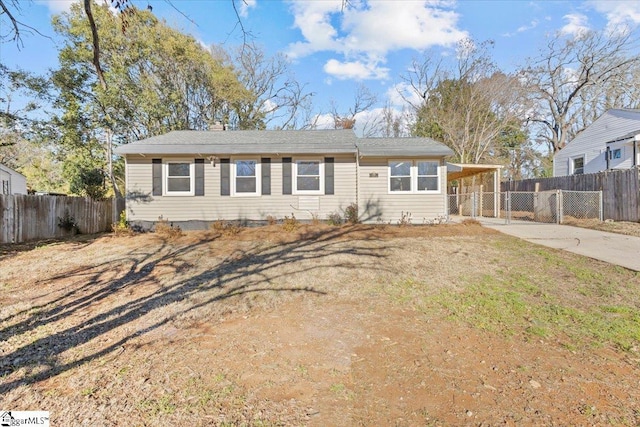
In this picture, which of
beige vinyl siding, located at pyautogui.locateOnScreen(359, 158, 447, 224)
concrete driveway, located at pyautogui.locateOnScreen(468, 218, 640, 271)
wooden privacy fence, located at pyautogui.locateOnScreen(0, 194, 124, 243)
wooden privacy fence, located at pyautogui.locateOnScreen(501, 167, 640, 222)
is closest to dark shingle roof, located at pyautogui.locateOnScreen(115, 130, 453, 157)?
beige vinyl siding, located at pyautogui.locateOnScreen(359, 158, 447, 224)

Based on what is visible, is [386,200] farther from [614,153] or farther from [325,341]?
[614,153]

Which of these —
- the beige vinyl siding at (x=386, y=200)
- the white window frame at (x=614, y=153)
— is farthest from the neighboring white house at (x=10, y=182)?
the white window frame at (x=614, y=153)

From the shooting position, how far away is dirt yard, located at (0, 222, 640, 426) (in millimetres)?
2350

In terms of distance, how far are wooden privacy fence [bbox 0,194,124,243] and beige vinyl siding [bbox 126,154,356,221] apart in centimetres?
273

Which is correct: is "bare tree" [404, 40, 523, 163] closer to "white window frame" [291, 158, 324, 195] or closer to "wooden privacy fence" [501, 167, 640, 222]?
"wooden privacy fence" [501, 167, 640, 222]

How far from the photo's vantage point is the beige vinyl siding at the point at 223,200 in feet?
36.1

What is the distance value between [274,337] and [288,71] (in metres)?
25.5

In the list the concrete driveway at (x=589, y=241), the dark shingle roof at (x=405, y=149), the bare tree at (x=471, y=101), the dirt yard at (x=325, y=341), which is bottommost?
the dirt yard at (x=325, y=341)

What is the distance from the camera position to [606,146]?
52.3 ft

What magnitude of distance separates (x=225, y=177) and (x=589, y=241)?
441 inches

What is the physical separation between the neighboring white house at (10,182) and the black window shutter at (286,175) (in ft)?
67.8

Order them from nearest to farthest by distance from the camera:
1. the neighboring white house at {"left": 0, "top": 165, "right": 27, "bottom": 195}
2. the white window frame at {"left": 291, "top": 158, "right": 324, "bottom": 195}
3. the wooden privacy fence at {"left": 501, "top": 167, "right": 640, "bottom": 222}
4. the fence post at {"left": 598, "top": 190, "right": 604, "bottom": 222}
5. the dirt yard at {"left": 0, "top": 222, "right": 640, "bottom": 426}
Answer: the dirt yard at {"left": 0, "top": 222, "right": 640, "bottom": 426} → the wooden privacy fence at {"left": 501, "top": 167, "right": 640, "bottom": 222} → the white window frame at {"left": 291, "top": 158, "right": 324, "bottom": 195} → the fence post at {"left": 598, "top": 190, "right": 604, "bottom": 222} → the neighboring white house at {"left": 0, "top": 165, "right": 27, "bottom": 195}

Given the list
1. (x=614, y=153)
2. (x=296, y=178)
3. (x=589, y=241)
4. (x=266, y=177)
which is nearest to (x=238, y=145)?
(x=266, y=177)

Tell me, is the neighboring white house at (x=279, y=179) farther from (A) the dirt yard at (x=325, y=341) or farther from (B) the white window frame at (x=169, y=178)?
(A) the dirt yard at (x=325, y=341)
